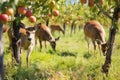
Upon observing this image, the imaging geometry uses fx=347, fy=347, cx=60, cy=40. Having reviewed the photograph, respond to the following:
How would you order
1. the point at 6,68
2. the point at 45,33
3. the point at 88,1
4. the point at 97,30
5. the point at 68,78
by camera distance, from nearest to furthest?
the point at 88,1 → the point at 68,78 → the point at 6,68 → the point at 97,30 → the point at 45,33

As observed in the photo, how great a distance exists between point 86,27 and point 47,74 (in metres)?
7.60

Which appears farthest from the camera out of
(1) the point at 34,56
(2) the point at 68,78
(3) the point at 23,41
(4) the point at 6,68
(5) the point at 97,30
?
(5) the point at 97,30

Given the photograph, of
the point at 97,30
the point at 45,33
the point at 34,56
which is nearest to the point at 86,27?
the point at 97,30

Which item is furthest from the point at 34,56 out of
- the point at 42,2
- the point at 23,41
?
the point at 42,2

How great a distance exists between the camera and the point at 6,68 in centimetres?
727

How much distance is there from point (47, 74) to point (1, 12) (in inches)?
182

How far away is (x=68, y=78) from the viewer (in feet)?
21.8

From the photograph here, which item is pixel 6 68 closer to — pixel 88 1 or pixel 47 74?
pixel 47 74

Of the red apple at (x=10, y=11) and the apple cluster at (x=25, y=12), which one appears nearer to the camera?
the red apple at (x=10, y=11)

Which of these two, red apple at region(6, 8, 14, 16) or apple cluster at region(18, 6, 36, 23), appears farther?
apple cluster at region(18, 6, 36, 23)

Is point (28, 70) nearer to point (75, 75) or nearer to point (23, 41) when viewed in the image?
point (75, 75)

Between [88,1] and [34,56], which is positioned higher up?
[88,1]

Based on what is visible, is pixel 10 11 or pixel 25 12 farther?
pixel 25 12

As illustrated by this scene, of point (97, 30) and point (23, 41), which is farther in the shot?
point (97, 30)
